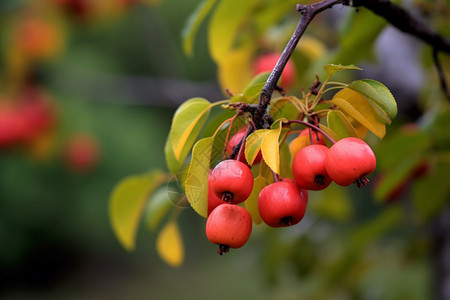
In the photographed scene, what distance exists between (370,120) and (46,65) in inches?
100.0

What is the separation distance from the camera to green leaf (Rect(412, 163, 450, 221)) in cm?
85

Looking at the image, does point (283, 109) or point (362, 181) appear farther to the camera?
point (283, 109)

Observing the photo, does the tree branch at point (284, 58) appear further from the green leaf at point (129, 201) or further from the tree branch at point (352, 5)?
the green leaf at point (129, 201)

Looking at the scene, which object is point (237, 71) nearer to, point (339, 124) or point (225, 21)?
point (225, 21)

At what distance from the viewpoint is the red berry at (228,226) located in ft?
1.34

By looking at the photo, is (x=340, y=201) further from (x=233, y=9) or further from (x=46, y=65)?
(x=46, y=65)

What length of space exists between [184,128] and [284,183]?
0.42ft

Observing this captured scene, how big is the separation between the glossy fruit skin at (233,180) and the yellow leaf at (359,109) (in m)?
0.12

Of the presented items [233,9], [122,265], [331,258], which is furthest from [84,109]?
[233,9]

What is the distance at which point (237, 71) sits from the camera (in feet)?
3.03

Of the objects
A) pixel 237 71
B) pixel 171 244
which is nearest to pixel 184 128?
pixel 171 244

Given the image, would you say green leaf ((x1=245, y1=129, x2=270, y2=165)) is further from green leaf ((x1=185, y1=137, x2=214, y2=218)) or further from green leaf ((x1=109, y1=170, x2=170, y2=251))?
green leaf ((x1=109, y1=170, x2=170, y2=251))

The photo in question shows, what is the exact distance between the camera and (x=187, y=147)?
1.70 ft

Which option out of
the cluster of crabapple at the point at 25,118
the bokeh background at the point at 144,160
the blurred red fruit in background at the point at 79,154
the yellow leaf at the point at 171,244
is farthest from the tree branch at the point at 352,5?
the blurred red fruit in background at the point at 79,154
